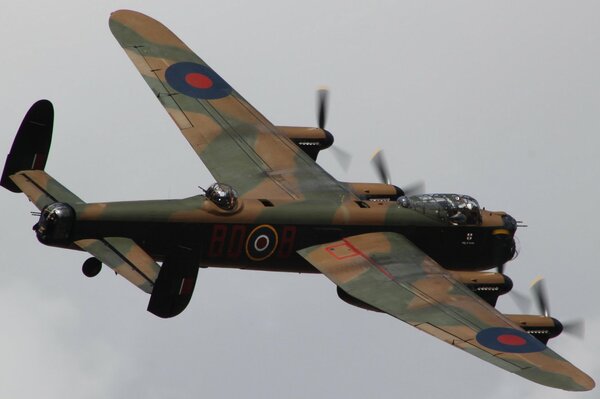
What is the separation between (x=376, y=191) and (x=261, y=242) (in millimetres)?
6210

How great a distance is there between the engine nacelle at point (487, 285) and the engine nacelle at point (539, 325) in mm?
1595

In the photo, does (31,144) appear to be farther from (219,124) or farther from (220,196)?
(219,124)

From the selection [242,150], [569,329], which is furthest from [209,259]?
[569,329]

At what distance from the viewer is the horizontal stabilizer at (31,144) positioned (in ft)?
215

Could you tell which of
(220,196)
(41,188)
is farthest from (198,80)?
(41,188)

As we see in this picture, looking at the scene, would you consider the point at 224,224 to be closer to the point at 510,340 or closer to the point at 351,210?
the point at 351,210

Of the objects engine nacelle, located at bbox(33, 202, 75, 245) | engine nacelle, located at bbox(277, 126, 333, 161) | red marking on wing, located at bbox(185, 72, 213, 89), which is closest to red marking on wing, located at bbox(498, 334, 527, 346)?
engine nacelle, located at bbox(277, 126, 333, 161)

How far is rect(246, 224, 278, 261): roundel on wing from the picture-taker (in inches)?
2591

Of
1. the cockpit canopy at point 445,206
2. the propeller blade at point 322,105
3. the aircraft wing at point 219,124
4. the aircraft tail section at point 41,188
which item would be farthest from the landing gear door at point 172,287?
the propeller blade at point 322,105

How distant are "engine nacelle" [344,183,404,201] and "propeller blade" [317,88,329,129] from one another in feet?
12.3

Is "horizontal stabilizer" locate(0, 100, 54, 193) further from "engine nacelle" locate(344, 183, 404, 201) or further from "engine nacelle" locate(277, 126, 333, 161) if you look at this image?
"engine nacelle" locate(344, 183, 404, 201)

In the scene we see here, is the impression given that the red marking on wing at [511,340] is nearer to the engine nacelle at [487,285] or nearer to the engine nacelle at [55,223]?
the engine nacelle at [487,285]

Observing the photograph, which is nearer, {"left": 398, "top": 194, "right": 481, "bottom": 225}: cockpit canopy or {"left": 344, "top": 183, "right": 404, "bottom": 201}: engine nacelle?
{"left": 398, "top": 194, "right": 481, "bottom": 225}: cockpit canopy

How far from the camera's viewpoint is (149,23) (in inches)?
3002
